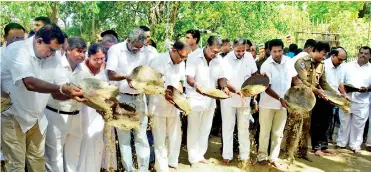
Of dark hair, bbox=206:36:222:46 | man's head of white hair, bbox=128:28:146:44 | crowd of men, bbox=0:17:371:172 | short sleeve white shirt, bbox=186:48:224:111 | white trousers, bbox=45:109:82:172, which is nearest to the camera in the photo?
crowd of men, bbox=0:17:371:172

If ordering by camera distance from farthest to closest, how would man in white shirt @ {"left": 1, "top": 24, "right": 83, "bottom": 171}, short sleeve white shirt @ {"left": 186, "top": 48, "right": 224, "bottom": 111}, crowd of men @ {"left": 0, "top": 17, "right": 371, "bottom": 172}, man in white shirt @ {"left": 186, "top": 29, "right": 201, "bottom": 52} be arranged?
man in white shirt @ {"left": 186, "top": 29, "right": 201, "bottom": 52}
short sleeve white shirt @ {"left": 186, "top": 48, "right": 224, "bottom": 111}
crowd of men @ {"left": 0, "top": 17, "right": 371, "bottom": 172}
man in white shirt @ {"left": 1, "top": 24, "right": 83, "bottom": 171}

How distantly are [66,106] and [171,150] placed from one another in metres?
1.78

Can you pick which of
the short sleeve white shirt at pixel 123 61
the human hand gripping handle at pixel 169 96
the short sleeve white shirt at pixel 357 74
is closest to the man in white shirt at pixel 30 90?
the short sleeve white shirt at pixel 123 61

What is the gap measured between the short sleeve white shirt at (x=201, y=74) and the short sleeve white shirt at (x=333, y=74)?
209 centimetres

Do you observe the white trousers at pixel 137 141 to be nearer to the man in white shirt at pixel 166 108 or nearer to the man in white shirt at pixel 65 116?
the man in white shirt at pixel 166 108

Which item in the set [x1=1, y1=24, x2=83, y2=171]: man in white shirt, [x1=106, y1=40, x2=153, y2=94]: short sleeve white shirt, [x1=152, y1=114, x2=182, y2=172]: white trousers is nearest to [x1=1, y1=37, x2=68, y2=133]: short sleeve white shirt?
[x1=1, y1=24, x2=83, y2=171]: man in white shirt

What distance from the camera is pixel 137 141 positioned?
4.59m

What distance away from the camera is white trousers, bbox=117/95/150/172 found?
4.50 metres

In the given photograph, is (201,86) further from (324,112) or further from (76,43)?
(324,112)

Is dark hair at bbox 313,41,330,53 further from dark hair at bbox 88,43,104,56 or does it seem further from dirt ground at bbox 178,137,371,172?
dark hair at bbox 88,43,104,56

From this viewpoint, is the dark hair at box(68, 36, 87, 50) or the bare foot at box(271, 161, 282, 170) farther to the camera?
the bare foot at box(271, 161, 282, 170)

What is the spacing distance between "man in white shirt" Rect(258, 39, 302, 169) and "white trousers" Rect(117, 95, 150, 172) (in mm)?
1752

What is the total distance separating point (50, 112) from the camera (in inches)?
148

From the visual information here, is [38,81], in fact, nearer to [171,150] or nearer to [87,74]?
[87,74]
